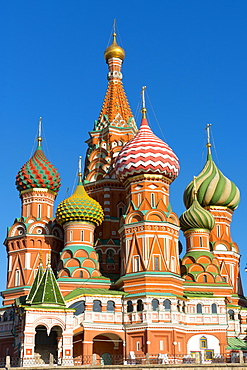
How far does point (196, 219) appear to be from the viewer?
4175cm

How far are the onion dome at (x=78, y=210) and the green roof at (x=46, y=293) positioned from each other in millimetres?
6583

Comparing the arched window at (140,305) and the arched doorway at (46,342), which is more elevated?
the arched window at (140,305)

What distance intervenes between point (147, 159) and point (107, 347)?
11.0 m

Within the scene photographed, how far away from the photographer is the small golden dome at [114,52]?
50.2 m

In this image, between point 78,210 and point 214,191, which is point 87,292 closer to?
point 78,210

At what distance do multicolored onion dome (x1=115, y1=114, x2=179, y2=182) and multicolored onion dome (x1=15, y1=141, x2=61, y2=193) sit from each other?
5507mm

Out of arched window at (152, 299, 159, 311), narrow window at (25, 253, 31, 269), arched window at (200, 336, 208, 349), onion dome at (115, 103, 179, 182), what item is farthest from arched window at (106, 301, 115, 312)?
onion dome at (115, 103, 179, 182)

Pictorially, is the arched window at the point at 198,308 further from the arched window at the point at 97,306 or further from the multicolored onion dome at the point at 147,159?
the multicolored onion dome at the point at 147,159

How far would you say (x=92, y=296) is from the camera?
116ft

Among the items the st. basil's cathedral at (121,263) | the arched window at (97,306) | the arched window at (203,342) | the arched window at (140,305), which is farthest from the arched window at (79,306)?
the arched window at (203,342)

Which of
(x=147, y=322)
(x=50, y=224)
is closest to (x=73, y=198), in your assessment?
(x=50, y=224)

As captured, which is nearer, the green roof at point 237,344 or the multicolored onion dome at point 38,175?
the green roof at point 237,344

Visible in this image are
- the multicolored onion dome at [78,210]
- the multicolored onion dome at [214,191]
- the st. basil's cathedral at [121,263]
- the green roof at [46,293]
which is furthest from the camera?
the multicolored onion dome at [214,191]

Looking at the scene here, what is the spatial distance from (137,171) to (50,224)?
744cm
